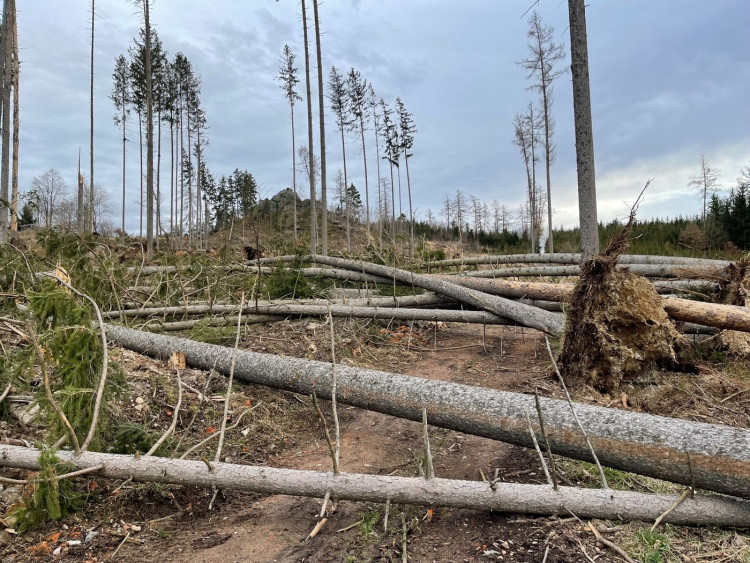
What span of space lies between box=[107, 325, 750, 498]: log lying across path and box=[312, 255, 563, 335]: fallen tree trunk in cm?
285

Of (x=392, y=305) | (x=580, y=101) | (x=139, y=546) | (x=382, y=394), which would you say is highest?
(x=580, y=101)

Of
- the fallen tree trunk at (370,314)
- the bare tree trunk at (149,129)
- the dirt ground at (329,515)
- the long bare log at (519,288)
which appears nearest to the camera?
the dirt ground at (329,515)

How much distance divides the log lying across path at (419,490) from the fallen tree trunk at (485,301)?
3.39 m

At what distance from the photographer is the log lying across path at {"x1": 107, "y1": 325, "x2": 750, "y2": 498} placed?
233 centimetres

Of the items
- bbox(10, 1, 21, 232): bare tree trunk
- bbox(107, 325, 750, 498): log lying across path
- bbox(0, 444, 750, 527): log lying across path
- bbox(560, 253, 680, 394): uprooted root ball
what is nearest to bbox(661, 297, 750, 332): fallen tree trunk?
bbox(560, 253, 680, 394): uprooted root ball

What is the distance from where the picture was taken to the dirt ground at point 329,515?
2.19 m

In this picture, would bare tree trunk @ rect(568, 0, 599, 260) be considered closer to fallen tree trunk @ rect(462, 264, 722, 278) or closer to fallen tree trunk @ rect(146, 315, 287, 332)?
fallen tree trunk @ rect(462, 264, 722, 278)

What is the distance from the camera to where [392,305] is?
22.3 feet

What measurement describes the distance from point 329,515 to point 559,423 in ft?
4.98

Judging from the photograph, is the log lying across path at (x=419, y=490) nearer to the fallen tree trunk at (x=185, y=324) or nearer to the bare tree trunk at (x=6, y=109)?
the fallen tree trunk at (x=185, y=324)

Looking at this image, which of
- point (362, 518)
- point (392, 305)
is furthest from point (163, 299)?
point (362, 518)

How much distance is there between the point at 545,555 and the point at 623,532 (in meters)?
0.50

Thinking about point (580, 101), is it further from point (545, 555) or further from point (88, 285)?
point (88, 285)

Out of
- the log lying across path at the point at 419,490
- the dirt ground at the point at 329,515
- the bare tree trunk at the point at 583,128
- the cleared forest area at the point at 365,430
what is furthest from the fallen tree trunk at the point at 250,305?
the log lying across path at the point at 419,490
